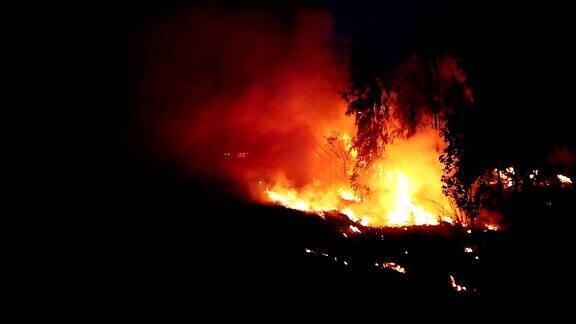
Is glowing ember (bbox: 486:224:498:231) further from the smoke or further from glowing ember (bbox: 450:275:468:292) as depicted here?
the smoke

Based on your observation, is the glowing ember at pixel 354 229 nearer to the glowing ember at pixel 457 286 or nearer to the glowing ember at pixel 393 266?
the glowing ember at pixel 393 266

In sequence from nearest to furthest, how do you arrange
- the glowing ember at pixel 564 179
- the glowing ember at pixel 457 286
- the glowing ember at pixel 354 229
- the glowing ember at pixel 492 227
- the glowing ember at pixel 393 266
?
the glowing ember at pixel 457 286, the glowing ember at pixel 393 266, the glowing ember at pixel 492 227, the glowing ember at pixel 564 179, the glowing ember at pixel 354 229

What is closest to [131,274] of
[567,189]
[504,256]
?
[504,256]

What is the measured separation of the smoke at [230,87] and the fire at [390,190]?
368 cm

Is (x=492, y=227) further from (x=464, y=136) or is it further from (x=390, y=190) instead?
(x=390, y=190)

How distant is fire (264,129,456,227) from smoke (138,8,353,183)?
3683 mm

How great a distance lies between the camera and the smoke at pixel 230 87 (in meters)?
20.9

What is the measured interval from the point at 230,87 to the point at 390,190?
389 inches

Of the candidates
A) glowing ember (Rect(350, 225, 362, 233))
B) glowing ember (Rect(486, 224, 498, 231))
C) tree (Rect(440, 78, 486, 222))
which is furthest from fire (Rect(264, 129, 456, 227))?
tree (Rect(440, 78, 486, 222))

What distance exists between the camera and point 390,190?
16.8 m

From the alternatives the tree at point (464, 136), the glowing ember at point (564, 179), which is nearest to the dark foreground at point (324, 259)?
the glowing ember at point (564, 179)

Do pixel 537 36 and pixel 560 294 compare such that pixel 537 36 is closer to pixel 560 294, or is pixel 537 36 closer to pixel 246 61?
pixel 560 294

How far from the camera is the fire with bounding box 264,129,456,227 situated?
15703 millimetres

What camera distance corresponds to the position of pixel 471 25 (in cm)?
1124
